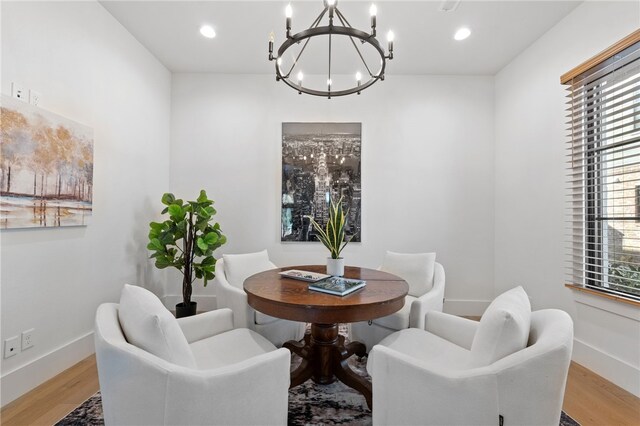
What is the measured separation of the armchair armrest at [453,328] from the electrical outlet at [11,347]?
276 cm

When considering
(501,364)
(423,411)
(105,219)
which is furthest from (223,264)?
(501,364)

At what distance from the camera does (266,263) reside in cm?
286

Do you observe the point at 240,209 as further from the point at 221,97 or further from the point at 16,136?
the point at 16,136

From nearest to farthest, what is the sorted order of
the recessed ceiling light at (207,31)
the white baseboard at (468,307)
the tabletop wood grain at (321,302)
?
the tabletop wood grain at (321,302)
the recessed ceiling light at (207,31)
the white baseboard at (468,307)

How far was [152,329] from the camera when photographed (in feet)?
3.60

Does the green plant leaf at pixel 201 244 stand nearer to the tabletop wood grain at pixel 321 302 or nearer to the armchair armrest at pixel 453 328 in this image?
the tabletop wood grain at pixel 321 302

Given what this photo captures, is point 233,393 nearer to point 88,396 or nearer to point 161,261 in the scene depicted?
point 88,396

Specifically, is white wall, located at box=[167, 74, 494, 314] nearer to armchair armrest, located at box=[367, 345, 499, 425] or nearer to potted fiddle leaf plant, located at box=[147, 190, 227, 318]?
potted fiddle leaf plant, located at box=[147, 190, 227, 318]

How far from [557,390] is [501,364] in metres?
0.22

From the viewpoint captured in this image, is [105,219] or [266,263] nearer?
[105,219]

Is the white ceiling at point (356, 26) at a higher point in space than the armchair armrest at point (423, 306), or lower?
higher

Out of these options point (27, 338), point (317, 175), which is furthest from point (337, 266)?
point (27, 338)

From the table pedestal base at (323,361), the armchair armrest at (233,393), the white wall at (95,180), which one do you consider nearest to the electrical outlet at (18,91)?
the white wall at (95,180)

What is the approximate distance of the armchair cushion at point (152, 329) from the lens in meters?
1.10
